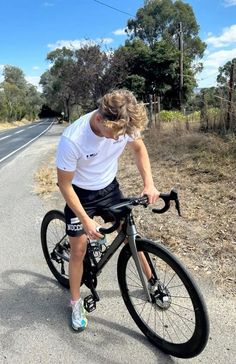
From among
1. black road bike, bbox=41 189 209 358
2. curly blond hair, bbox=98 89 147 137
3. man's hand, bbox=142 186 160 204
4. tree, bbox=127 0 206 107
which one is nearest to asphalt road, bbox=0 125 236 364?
black road bike, bbox=41 189 209 358

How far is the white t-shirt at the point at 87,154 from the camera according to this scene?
247 centimetres

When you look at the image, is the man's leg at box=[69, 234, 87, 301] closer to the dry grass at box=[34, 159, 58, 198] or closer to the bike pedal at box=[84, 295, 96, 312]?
the bike pedal at box=[84, 295, 96, 312]

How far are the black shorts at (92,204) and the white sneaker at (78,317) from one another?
62cm

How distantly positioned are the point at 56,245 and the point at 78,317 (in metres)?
0.88

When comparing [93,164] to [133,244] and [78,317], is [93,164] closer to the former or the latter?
[133,244]

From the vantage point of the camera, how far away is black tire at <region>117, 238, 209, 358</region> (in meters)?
2.40

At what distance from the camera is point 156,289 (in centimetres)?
271

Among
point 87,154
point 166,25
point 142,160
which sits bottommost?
point 142,160

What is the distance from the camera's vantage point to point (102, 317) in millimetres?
3086

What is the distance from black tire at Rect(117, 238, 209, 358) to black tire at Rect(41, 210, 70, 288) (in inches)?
32.1

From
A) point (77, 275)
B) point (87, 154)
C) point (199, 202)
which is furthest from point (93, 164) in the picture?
point (199, 202)

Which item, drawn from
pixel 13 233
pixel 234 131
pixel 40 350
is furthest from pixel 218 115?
pixel 40 350

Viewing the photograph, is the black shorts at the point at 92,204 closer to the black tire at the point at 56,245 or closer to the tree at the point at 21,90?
the black tire at the point at 56,245

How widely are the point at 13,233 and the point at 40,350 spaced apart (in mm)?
2716
